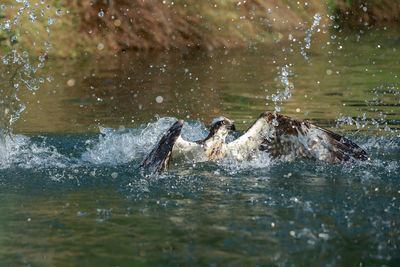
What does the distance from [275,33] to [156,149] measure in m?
19.1

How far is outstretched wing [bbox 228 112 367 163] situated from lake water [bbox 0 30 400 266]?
0.13m

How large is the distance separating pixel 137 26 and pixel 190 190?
15.8 metres

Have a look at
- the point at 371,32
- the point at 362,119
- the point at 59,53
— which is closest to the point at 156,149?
the point at 362,119

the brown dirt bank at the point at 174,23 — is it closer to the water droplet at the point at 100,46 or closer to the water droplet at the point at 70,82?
the water droplet at the point at 100,46

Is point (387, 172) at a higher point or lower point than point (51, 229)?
higher

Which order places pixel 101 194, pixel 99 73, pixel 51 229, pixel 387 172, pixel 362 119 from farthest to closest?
pixel 99 73 → pixel 362 119 → pixel 387 172 → pixel 101 194 → pixel 51 229

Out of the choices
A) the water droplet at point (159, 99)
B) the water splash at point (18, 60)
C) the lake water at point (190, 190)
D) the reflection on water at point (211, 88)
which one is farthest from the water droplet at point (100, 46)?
the water droplet at point (159, 99)

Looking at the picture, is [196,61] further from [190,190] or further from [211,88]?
[190,190]

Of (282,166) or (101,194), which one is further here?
(282,166)

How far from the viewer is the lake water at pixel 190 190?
483 cm

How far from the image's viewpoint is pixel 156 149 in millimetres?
6734

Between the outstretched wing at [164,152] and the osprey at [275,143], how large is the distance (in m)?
0.43

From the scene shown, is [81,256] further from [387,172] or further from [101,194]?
[387,172]

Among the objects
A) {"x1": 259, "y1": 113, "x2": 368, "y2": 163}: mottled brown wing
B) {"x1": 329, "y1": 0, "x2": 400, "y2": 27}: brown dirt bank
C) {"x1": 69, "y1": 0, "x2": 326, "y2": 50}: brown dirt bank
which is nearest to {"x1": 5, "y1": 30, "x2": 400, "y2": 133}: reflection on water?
{"x1": 69, "y1": 0, "x2": 326, "y2": 50}: brown dirt bank
